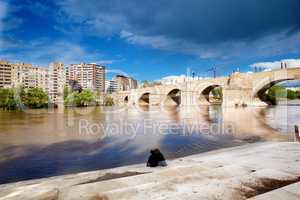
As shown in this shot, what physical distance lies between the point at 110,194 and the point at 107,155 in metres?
5.09

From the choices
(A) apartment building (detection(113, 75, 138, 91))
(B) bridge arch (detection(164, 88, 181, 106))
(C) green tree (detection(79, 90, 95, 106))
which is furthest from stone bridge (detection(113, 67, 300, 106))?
(A) apartment building (detection(113, 75, 138, 91))

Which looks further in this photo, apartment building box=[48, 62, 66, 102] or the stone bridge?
apartment building box=[48, 62, 66, 102]

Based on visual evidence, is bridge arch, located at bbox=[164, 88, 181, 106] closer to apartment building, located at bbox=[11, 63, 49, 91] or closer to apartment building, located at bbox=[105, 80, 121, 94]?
apartment building, located at bbox=[11, 63, 49, 91]

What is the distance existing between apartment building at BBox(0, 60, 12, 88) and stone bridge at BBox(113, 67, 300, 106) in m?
77.6

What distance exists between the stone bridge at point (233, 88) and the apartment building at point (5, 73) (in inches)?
3057

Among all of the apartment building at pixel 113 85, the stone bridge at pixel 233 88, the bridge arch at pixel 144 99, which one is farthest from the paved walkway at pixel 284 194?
the apartment building at pixel 113 85

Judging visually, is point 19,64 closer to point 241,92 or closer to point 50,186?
point 241,92

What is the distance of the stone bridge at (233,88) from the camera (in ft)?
140

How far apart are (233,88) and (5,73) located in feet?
350

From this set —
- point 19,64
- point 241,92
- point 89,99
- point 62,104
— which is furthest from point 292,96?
point 19,64

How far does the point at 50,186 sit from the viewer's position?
433 cm

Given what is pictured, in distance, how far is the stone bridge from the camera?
4259cm

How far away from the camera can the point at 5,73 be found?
107m

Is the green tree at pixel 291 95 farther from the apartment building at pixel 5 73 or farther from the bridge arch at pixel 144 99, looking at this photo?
the apartment building at pixel 5 73
